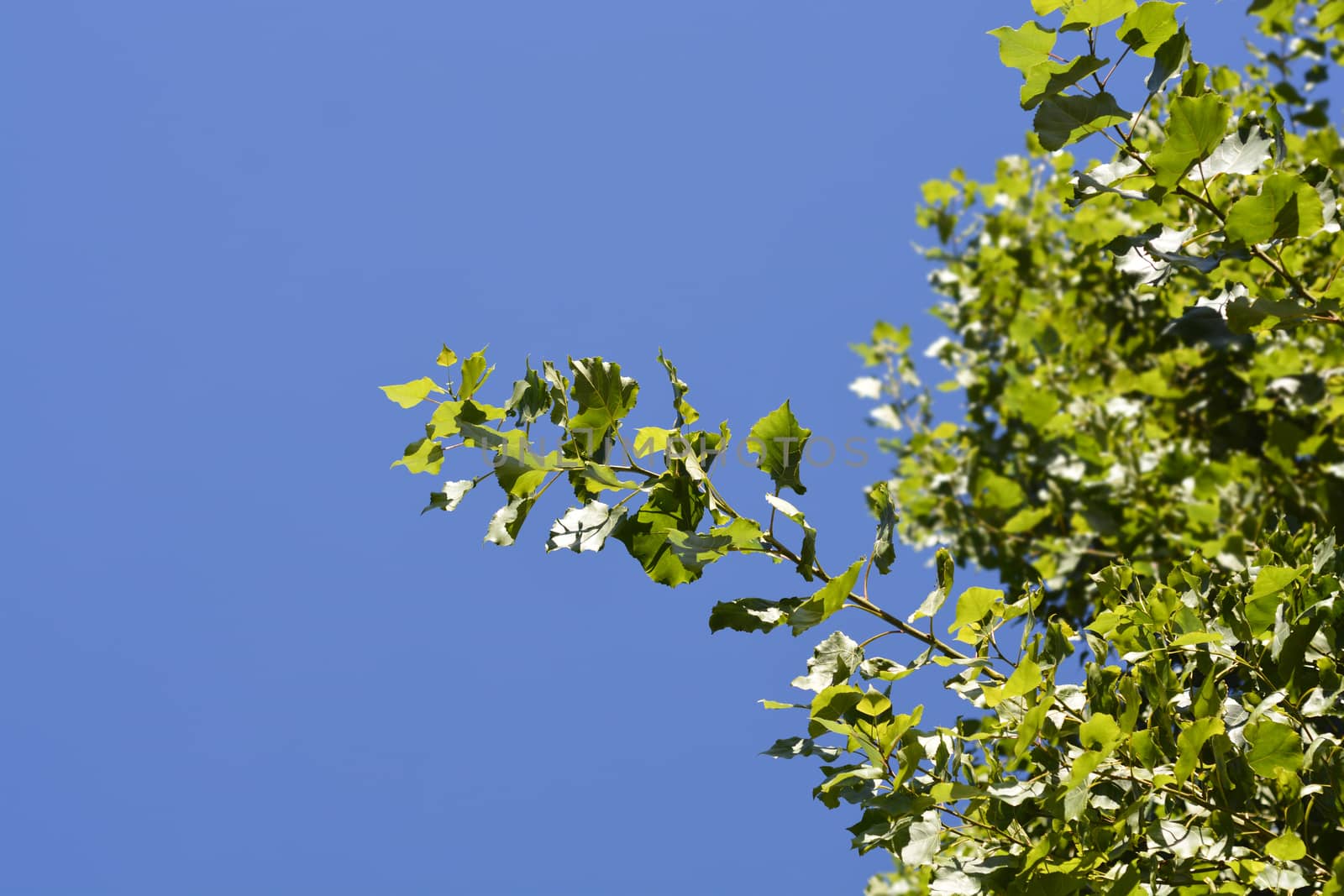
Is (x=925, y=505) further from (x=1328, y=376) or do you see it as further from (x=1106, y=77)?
(x=1106, y=77)

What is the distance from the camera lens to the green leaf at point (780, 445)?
67.0 inches

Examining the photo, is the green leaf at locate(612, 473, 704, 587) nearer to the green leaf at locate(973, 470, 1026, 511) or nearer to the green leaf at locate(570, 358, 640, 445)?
the green leaf at locate(570, 358, 640, 445)

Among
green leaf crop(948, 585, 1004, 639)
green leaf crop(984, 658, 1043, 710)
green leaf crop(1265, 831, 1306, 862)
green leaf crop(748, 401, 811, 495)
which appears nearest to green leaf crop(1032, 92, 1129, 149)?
green leaf crop(748, 401, 811, 495)

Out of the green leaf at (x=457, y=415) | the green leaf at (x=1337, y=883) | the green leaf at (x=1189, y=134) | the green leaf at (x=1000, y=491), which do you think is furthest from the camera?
the green leaf at (x=1000, y=491)

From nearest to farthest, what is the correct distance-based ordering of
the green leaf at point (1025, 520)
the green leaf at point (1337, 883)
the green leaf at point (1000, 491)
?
the green leaf at point (1337, 883), the green leaf at point (1025, 520), the green leaf at point (1000, 491)

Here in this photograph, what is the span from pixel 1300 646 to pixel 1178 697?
0.23 meters

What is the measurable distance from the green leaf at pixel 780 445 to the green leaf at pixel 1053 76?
2.32 feet

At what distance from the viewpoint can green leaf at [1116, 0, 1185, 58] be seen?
5.52 feet

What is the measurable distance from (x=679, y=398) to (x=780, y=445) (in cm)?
20

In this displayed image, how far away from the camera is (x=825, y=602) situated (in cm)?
163

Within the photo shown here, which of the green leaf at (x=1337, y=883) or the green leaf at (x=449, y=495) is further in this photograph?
the green leaf at (x=449, y=495)

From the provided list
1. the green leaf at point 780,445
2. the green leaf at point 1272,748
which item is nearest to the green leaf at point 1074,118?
the green leaf at point 780,445

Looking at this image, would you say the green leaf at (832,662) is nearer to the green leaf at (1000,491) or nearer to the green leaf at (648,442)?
the green leaf at (648,442)

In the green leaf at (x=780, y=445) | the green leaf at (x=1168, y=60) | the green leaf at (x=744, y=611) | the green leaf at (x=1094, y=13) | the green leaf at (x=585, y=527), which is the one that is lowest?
the green leaf at (x=744, y=611)
